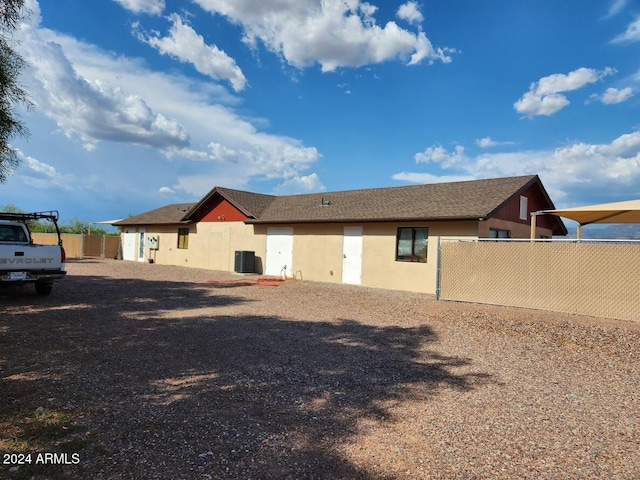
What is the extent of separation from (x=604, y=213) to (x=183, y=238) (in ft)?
75.3

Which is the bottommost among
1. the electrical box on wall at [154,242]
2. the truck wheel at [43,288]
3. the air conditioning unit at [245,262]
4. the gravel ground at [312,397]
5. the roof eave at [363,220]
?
the gravel ground at [312,397]

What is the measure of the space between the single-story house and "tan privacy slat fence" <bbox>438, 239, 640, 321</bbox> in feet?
6.46

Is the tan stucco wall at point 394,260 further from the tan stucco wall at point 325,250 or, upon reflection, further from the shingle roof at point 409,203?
the shingle roof at point 409,203

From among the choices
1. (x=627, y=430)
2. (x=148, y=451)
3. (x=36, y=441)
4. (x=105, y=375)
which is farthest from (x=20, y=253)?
(x=627, y=430)

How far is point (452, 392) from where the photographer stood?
502cm

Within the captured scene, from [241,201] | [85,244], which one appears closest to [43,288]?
[241,201]

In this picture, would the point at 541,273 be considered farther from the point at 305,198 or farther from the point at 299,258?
the point at 305,198

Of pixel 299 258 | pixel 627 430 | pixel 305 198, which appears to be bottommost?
pixel 627 430

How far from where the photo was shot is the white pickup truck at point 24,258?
32.0 feet

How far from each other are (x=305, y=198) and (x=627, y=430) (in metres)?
20.3

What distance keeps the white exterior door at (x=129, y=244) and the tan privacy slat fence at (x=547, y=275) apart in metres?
25.7

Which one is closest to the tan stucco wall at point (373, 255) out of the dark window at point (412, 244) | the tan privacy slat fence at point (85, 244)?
the dark window at point (412, 244)

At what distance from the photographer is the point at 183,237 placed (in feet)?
87.4

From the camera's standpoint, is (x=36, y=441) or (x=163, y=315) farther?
(x=163, y=315)
